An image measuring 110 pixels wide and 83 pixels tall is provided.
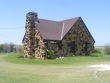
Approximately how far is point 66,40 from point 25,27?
25.5ft

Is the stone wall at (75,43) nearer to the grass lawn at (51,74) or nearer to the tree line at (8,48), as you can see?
the grass lawn at (51,74)

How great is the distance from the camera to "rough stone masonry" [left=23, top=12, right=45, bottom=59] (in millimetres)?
43594

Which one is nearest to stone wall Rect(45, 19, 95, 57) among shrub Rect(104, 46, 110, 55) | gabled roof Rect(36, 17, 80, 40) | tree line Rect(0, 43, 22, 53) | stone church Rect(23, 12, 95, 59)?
stone church Rect(23, 12, 95, 59)

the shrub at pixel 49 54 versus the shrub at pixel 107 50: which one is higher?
the shrub at pixel 107 50

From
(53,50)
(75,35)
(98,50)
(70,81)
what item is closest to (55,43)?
(53,50)

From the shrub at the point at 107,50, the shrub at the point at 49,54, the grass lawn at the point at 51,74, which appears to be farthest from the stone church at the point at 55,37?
the grass lawn at the point at 51,74

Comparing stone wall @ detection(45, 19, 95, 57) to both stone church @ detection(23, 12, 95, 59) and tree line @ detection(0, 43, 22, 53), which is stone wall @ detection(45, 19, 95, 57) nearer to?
stone church @ detection(23, 12, 95, 59)

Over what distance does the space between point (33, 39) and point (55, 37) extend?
394 centimetres

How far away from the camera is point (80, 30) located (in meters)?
48.4

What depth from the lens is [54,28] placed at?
47.1 meters

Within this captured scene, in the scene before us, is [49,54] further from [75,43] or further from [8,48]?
[8,48]

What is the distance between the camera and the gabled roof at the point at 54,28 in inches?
1724

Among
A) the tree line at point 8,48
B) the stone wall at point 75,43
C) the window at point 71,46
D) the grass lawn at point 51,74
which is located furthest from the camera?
the tree line at point 8,48

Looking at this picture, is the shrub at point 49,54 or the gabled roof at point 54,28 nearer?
the shrub at point 49,54
